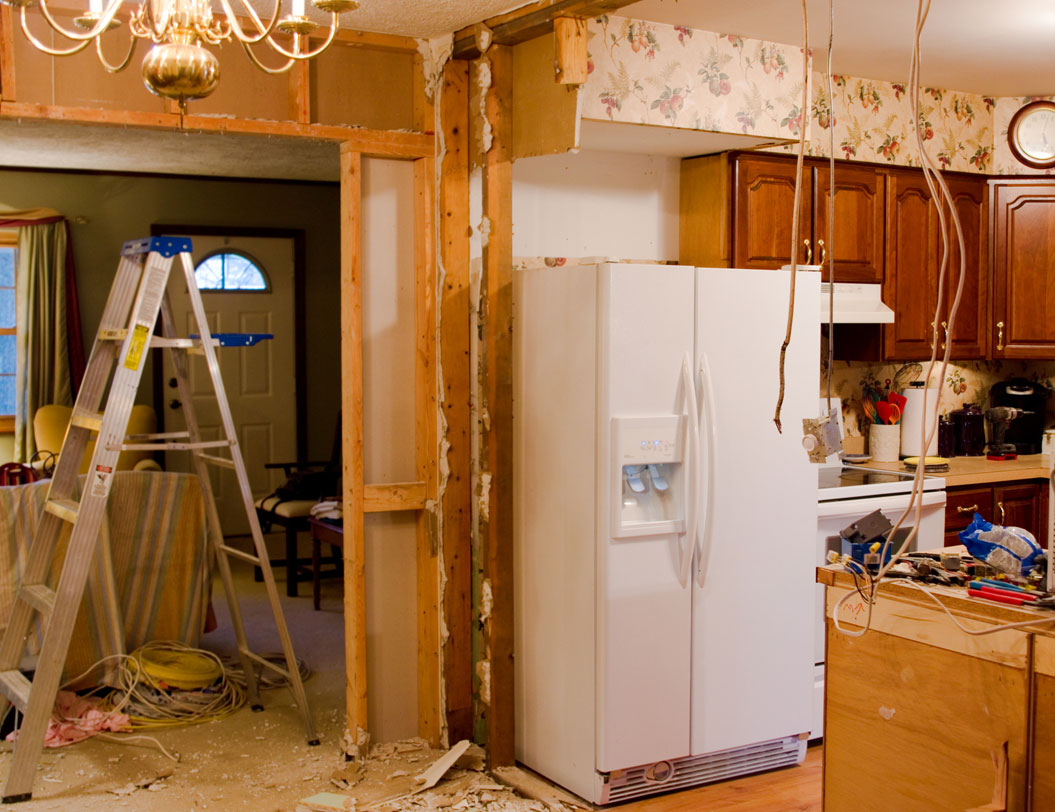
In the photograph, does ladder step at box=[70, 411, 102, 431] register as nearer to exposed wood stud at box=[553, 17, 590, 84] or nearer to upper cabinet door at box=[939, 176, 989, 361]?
exposed wood stud at box=[553, 17, 590, 84]

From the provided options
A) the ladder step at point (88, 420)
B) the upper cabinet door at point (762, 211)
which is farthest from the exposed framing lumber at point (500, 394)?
the ladder step at point (88, 420)

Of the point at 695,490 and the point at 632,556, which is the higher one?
the point at 695,490

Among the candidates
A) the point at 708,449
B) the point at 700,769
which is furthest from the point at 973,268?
the point at 700,769

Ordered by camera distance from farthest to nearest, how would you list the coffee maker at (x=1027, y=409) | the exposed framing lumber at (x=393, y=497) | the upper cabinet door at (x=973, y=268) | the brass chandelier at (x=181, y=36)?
1. the coffee maker at (x=1027, y=409)
2. the upper cabinet door at (x=973, y=268)
3. the exposed framing lumber at (x=393, y=497)
4. the brass chandelier at (x=181, y=36)

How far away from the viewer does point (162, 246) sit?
3.43m

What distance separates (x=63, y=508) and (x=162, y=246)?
2.97 feet

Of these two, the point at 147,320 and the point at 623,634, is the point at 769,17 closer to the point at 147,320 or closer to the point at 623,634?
the point at 623,634

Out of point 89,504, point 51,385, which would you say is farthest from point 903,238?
point 51,385

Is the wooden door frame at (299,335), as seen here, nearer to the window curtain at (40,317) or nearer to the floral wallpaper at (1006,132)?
the window curtain at (40,317)

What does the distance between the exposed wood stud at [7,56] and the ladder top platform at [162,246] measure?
60 cm

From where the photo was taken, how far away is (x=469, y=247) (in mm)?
3535

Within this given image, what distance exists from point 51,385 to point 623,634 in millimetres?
4795

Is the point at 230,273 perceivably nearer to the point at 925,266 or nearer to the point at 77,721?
the point at 77,721

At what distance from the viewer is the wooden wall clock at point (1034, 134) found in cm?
475
